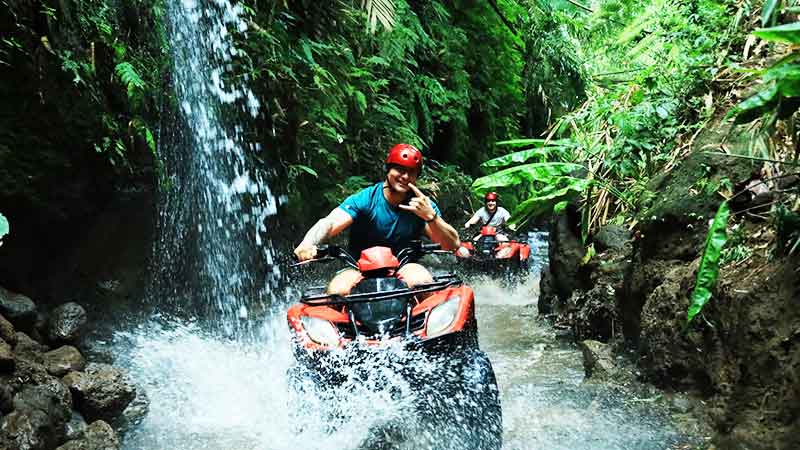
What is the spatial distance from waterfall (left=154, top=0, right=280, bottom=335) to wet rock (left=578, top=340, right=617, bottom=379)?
4195 mm

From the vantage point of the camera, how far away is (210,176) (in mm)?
8398

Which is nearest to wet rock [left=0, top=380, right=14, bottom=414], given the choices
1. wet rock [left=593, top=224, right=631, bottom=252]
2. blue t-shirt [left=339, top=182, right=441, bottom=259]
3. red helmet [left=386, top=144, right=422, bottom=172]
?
blue t-shirt [left=339, top=182, right=441, bottom=259]

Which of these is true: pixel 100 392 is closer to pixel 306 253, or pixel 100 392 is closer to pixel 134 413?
pixel 134 413

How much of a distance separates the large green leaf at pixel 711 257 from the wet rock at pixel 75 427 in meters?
3.84

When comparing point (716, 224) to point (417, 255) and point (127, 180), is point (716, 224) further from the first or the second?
point (127, 180)

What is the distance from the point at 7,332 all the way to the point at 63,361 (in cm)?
51

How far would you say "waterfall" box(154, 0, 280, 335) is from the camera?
8086 mm

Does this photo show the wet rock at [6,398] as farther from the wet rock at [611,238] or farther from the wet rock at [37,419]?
the wet rock at [611,238]

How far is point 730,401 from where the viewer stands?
391cm

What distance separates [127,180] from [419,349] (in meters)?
4.93

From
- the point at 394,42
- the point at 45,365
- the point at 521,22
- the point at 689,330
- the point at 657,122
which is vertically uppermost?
the point at 521,22

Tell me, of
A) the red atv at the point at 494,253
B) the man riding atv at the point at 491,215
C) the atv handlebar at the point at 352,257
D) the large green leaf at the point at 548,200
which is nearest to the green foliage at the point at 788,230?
the atv handlebar at the point at 352,257

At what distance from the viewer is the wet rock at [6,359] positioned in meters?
4.32

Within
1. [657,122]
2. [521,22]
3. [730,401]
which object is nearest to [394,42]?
[657,122]
